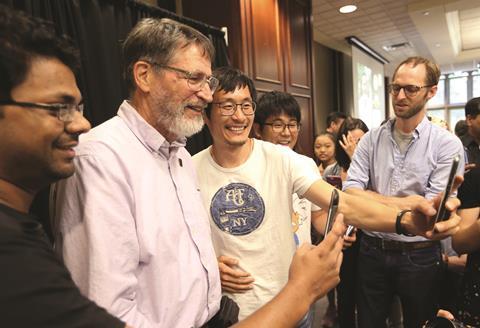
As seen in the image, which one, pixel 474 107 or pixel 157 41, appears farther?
pixel 474 107

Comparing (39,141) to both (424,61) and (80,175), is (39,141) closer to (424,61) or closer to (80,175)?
(80,175)

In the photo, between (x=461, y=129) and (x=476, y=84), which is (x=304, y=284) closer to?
(x=461, y=129)

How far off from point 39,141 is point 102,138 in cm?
25

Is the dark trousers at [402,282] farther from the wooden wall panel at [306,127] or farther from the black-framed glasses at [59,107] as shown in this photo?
the wooden wall panel at [306,127]

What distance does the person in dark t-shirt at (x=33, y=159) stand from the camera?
0.54m

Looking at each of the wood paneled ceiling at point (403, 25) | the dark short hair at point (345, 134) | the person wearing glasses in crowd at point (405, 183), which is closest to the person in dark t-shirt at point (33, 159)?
the person wearing glasses in crowd at point (405, 183)

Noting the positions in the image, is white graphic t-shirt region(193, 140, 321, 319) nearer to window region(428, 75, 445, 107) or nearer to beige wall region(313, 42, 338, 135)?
beige wall region(313, 42, 338, 135)

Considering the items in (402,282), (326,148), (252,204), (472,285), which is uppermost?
(326,148)

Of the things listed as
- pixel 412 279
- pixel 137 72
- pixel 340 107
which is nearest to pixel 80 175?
pixel 137 72

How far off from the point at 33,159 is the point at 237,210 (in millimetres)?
779

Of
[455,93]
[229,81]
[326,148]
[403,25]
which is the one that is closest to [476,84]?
[455,93]

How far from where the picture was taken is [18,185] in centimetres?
73

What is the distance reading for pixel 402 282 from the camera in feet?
6.13

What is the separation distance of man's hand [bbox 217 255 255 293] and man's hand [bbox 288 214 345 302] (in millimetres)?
437
